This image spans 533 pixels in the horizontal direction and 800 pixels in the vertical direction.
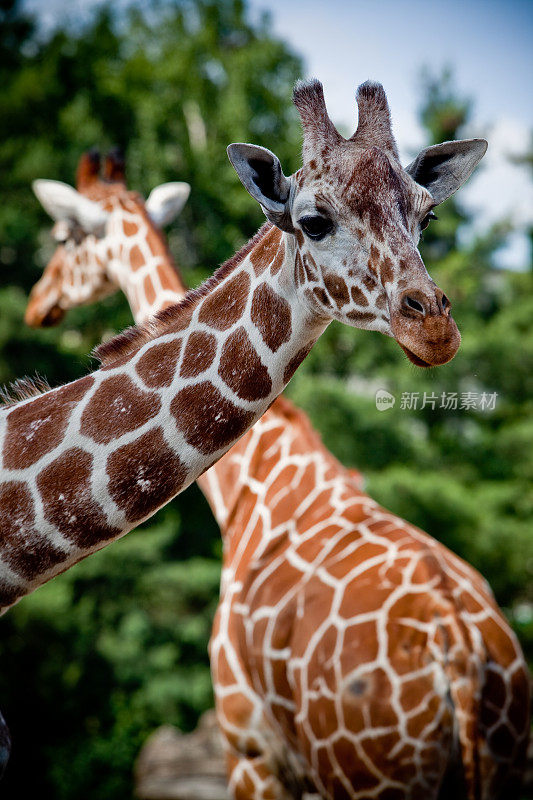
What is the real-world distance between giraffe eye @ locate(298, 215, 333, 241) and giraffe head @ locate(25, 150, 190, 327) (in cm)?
207

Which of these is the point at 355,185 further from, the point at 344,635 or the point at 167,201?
the point at 167,201

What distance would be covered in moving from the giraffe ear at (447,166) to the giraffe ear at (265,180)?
0.40 m

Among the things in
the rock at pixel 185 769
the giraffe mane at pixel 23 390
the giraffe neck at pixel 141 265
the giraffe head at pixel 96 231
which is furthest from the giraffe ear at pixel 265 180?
the rock at pixel 185 769

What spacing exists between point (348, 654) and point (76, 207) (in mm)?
2697

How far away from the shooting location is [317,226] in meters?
1.74

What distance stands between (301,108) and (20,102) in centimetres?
1156

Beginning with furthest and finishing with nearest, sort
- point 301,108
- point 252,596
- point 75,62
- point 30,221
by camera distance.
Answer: point 75,62 < point 30,221 < point 252,596 < point 301,108

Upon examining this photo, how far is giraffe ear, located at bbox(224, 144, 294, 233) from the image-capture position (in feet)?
5.77

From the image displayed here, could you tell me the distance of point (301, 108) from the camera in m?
1.86

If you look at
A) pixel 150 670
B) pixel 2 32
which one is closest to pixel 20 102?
pixel 2 32

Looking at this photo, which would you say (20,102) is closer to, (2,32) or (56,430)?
(2,32)

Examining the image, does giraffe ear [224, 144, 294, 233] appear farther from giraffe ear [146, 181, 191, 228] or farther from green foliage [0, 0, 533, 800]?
green foliage [0, 0, 533, 800]

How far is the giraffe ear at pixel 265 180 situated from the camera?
5.77 feet

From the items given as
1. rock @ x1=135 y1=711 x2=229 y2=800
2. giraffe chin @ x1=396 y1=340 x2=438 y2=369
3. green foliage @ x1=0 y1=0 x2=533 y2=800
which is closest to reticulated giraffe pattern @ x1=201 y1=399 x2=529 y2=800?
giraffe chin @ x1=396 y1=340 x2=438 y2=369
